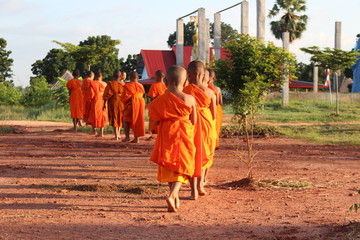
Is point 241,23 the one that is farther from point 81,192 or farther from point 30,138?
point 81,192

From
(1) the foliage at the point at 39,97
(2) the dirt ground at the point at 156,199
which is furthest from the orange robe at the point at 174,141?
(1) the foliage at the point at 39,97

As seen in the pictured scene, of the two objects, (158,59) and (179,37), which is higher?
(179,37)

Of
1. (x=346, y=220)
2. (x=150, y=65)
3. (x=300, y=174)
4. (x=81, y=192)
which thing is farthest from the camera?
(x=150, y=65)

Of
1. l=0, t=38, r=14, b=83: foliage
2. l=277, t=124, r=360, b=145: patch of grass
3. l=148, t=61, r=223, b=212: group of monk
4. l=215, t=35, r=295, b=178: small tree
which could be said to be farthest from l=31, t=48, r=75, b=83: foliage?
l=148, t=61, r=223, b=212: group of monk

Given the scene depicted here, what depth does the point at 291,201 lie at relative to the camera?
697 cm

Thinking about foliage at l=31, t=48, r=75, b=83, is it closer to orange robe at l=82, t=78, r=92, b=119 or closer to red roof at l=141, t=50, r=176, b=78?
red roof at l=141, t=50, r=176, b=78

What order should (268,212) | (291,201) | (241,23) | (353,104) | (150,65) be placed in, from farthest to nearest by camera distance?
(150,65), (353,104), (241,23), (291,201), (268,212)

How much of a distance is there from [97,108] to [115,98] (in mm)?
1453

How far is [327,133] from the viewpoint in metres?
16.2

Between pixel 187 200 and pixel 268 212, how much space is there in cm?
115

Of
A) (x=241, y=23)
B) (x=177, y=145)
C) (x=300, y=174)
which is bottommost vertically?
(x=300, y=174)

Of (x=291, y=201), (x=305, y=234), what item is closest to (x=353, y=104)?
(x=291, y=201)

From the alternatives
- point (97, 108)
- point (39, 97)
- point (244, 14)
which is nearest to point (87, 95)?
point (97, 108)

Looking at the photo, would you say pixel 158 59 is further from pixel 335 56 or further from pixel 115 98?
pixel 115 98
